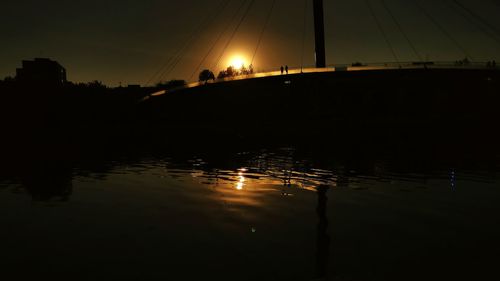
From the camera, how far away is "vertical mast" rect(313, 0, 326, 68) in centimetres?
6827

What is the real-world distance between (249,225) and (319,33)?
6050 cm

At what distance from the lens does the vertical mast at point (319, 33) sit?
224 ft

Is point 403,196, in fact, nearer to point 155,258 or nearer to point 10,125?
point 155,258

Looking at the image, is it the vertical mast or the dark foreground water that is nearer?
the dark foreground water

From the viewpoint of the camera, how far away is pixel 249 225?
44.3 feet

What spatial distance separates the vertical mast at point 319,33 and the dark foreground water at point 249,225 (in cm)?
4400

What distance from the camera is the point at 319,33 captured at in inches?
2746

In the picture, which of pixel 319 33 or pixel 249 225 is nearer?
pixel 249 225

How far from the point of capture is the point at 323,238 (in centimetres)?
1230

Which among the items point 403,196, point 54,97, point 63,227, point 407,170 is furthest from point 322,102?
point 63,227

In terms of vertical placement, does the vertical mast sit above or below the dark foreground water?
above

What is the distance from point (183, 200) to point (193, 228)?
185 inches

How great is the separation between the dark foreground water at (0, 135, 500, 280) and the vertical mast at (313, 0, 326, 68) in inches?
1732

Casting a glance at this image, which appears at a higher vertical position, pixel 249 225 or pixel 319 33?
pixel 319 33
